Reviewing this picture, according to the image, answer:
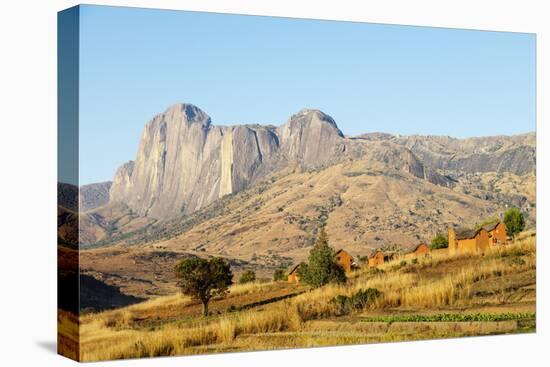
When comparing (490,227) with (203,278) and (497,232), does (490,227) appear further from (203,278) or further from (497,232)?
(203,278)

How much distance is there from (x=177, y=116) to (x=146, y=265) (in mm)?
2286

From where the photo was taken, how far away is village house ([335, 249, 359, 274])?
18984 mm

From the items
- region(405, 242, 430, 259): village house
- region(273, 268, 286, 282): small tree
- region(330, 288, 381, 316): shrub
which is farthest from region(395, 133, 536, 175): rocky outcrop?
region(273, 268, 286, 282): small tree

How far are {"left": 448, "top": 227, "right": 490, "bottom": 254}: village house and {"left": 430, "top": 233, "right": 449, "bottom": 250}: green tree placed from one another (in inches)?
3.3

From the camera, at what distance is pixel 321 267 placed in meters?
18.8

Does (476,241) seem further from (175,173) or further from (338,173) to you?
(175,173)

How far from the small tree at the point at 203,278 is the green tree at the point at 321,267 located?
136 cm

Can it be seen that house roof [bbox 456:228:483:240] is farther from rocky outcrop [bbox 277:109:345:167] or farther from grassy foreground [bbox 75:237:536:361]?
rocky outcrop [bbox 277:109:345:167]

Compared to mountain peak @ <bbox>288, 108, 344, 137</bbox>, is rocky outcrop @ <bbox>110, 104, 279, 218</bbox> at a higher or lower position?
lower

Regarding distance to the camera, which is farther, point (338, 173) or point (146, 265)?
point (338, 173)

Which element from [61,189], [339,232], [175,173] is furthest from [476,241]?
[61,189]

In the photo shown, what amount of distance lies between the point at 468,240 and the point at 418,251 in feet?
3.20

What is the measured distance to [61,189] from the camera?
679 inches

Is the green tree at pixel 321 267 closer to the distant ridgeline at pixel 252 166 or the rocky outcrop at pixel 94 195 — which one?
the distant ridgeline at pixel 252 166
